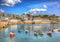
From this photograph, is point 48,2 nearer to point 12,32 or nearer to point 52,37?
point 52,37

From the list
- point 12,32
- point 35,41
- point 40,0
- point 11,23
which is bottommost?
point 35,41

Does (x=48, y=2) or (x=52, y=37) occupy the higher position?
(x=48, y=2)

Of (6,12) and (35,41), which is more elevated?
(6,12)

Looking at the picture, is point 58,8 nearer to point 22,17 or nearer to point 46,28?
point 46,28

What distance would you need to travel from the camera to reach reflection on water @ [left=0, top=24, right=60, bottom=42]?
227 cm

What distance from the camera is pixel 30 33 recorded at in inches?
91.1

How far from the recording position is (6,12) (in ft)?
7.70

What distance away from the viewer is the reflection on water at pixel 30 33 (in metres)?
2.27

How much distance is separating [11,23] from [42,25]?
0.50m

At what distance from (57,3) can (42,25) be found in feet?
1.41

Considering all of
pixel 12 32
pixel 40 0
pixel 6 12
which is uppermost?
pixel 40 0

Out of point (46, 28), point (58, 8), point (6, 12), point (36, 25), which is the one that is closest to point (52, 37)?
point (46, 28)

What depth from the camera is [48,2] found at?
7.66 feet

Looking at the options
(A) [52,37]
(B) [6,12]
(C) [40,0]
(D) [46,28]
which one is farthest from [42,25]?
(B) [6,12]
